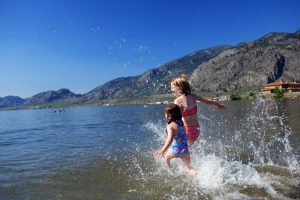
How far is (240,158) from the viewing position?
1392 centimetres

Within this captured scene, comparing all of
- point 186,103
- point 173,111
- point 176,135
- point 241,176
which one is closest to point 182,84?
point 186,103

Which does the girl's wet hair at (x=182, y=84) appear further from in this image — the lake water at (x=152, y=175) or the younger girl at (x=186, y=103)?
the lake water at (x=152, y=175)

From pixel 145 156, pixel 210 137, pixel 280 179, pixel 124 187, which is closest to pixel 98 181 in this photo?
pixel 124 187

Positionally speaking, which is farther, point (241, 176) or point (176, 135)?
point (241, 176)

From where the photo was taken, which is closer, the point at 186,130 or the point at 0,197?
the point at 0,197

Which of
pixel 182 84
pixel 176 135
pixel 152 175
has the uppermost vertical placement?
pixel 182 84

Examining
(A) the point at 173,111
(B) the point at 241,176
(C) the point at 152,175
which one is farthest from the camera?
(C) the point at 152,175

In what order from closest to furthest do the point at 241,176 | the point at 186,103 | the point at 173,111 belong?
the point at 173,111, the point at 241,176, the point at 186,103

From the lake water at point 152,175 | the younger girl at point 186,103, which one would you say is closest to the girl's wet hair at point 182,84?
the younger girl at point 186,103

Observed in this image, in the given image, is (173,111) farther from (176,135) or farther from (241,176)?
(241,176)

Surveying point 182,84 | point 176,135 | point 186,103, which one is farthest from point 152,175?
point 182,84

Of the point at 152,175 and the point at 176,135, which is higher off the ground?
the point at 176,135

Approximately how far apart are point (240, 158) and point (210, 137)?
7047 millimetres

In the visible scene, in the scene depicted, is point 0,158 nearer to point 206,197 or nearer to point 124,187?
point 124,187
